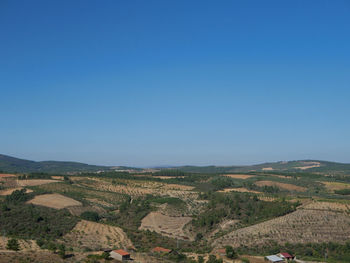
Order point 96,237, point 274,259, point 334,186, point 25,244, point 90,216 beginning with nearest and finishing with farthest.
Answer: point 274,259, point 25,244, point 96,237, point 90,216, point 334,186

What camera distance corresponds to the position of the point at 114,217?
346ft

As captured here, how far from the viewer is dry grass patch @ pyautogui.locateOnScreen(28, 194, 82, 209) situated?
352 ft

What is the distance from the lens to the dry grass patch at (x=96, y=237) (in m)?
72.4

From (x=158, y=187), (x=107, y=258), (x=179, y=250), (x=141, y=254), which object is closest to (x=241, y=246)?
(x=179, y=250)

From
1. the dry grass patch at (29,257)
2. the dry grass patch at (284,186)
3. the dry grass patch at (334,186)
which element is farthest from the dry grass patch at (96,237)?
the dry grass patch at (334,186)

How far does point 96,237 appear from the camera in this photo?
258 ft

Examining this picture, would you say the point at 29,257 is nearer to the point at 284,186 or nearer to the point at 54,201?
the point at 54,201

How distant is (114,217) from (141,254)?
42629 millimetres

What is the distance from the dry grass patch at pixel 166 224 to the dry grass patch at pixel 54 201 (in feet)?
80.2

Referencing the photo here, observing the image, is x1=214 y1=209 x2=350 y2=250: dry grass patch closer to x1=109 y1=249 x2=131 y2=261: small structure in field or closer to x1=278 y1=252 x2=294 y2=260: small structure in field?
x1=278 y1=252 x2=294 y2=260: small structure in field

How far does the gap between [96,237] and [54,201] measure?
125 feet

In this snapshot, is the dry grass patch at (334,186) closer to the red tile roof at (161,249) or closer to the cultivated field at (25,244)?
the red tile roof at (161,249)

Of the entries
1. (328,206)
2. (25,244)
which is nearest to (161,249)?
(25,244)

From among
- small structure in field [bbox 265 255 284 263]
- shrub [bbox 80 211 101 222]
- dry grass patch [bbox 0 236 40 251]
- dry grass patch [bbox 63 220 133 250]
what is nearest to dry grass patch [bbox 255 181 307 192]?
shrub [bbox 80 211 101 222]
